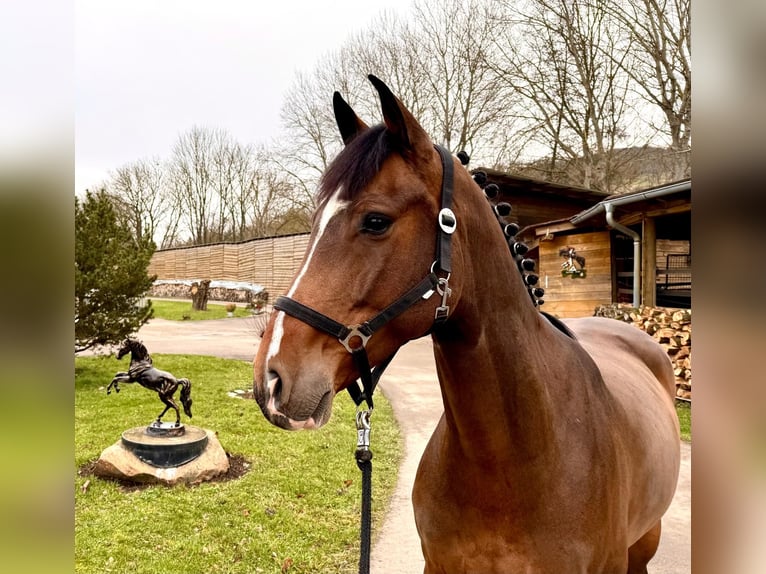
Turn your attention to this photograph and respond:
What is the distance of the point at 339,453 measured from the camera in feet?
19.1

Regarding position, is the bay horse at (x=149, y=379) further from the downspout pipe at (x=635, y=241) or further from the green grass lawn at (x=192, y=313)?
the green grass lawn at (x=192, y=313)

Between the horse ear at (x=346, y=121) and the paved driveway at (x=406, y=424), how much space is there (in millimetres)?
813

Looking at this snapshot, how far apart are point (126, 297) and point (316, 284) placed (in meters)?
8.60

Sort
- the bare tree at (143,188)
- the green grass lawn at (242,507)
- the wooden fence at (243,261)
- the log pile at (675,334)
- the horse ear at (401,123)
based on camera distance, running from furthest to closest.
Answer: the bare tree at (143,188) < the wooden fence at (243,261) < the log pile at (675,334) < the green grass lawn at (242,507) < the horse ear at (401,123)

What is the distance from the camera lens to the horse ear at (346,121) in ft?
5.06

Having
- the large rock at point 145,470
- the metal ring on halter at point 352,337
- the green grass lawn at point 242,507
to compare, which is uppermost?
the metal ring on halter at point 352,337

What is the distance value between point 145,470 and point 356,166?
4.34 m

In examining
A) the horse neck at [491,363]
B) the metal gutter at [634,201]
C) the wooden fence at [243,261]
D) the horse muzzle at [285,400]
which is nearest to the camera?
the horse muzzle at [285,400]

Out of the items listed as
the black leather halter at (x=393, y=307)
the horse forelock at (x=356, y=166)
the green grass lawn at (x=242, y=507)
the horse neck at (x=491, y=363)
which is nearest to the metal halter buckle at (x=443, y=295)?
the black leather halter at (x=393, y=307)

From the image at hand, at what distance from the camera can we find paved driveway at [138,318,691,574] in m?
3.53

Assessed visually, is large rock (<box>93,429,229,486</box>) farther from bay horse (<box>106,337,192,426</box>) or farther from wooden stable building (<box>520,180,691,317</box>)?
wooden stable building (<box>520,180,691,317</box>)

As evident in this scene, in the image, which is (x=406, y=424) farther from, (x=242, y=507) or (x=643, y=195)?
(x=643, y=195)
